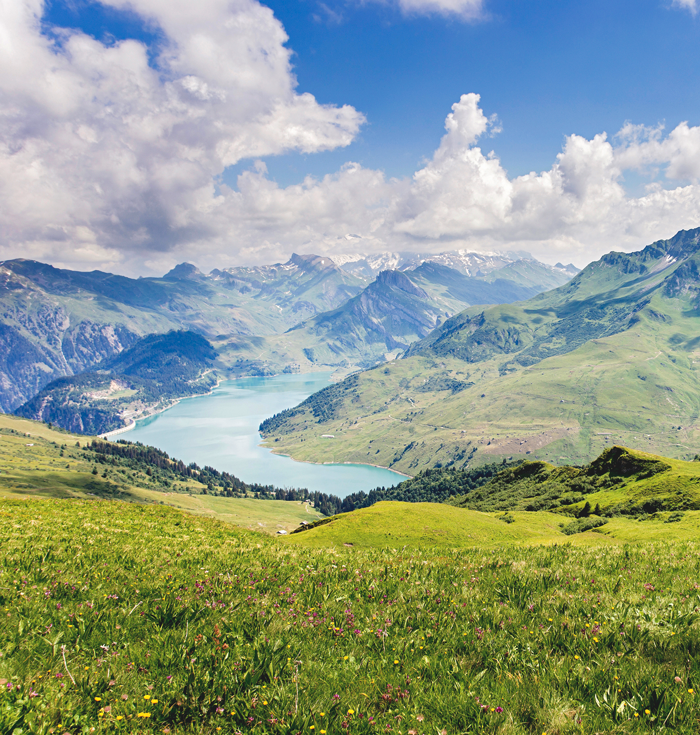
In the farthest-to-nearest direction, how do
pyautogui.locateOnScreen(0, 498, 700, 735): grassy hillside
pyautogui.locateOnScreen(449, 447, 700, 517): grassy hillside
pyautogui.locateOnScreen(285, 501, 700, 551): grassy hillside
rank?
pyautogui.locateOnScreen(449, 447, 700, 517): grassy hillside
pyautogui.locateOnScreen(285, 501, 700, 551): grassy hillside
pyautogui.locateOnScreen(0, 498, 700, 735): grassy hillside

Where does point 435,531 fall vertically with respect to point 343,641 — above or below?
below

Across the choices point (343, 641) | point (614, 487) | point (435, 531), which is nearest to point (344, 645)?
point (343, 641)

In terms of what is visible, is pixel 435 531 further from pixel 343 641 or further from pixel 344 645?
pixel 344 645

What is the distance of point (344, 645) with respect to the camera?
25.8 feet

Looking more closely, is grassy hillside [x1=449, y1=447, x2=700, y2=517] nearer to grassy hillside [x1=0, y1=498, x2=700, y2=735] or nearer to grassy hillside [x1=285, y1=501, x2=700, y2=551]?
grassy hillside [x1=285, y1=501, x2=700, y2=551]

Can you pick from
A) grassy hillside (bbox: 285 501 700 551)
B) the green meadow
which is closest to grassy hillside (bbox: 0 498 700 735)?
the green meadow

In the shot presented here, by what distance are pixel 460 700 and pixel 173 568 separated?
874 centimetres

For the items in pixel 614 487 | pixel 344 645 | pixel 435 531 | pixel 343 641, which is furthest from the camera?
pixel 614 487

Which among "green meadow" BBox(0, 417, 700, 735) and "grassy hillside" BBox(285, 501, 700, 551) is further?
"grassy hillside" BBox(285, 501, 700, 551)

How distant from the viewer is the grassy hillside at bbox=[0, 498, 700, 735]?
556cm

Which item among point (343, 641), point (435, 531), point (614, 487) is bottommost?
point (435, 531)

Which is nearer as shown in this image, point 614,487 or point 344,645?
point 344,645

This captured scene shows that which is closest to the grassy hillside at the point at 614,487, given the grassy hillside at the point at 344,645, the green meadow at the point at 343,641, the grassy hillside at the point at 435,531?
the grassy hillside at the point at 435,531

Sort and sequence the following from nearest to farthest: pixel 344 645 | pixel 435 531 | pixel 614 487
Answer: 1. pixel 344 645
2. pixel 435 531
3. pixel 614 487
